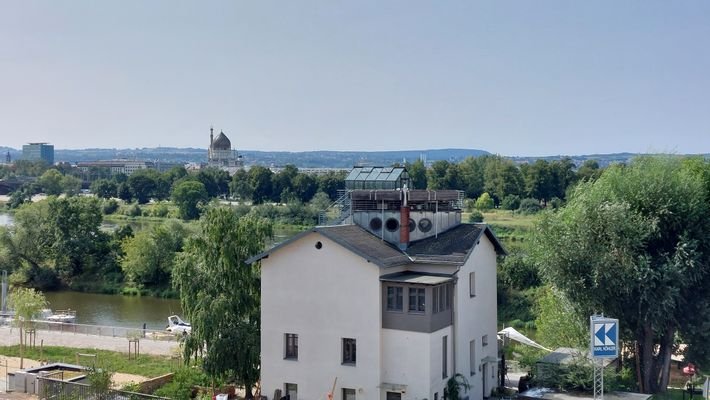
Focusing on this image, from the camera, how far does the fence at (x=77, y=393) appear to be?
2728 centimetres

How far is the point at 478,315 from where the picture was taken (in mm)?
30766

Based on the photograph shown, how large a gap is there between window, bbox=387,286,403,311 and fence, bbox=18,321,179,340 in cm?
1927

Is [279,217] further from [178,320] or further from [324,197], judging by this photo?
[178,320]

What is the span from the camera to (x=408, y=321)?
26.6m

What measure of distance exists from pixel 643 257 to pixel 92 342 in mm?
28056

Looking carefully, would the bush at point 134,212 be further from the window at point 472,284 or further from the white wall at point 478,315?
the window at point 472,284

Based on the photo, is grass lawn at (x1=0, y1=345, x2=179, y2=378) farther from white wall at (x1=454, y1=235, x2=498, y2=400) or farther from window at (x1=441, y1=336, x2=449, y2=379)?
white wall at (x1=454, y1=235, x2=498, y2=400)

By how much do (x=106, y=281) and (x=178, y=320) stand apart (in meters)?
23.3

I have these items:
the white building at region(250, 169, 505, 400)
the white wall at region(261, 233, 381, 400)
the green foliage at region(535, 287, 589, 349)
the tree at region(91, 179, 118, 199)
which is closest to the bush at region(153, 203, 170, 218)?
the tree at region(91, 179, 118, 199)

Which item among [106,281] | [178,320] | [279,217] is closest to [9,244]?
[106,281]

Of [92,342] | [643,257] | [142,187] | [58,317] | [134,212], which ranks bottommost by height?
[58,317]

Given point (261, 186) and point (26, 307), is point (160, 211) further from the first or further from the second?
point (26, 307)

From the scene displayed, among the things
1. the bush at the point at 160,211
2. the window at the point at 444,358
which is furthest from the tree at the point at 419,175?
the window at the point at 444,358

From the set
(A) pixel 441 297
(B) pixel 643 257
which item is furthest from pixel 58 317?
(B) pixel 643 257
